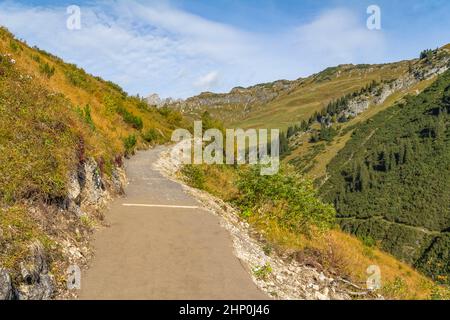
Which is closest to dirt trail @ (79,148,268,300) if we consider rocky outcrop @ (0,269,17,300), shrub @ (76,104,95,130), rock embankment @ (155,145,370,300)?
rock embankment @ (155,145,370,300)

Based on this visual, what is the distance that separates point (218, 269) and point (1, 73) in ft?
32.8

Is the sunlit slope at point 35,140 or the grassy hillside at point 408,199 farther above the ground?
the sunlit slope at point 35,140

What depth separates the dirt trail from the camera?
7508mm

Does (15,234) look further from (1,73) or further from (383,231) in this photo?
(383,231)

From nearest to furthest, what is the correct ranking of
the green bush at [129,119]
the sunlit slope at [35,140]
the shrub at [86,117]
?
the sunlit slope at [35,140] → the shrub at [86,117] → the green bush at [129,119]

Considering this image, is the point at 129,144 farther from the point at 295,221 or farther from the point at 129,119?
the point at 295,221

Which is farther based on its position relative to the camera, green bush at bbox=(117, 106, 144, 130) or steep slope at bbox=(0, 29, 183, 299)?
green bush at bbox=(117, 106, 144, 130)

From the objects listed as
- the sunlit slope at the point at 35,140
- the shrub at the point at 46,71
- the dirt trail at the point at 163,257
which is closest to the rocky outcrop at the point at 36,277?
the dirt trail at the point at 163,257

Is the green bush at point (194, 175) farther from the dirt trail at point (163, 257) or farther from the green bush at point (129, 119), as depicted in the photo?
the green bush at point (129, 119)

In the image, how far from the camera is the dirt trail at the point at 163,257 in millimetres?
7508

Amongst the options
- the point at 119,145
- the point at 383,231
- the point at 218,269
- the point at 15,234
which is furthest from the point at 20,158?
the point at 383,231

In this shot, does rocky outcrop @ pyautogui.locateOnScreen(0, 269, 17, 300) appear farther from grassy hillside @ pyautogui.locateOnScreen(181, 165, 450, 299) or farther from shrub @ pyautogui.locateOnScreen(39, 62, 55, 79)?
shrub @ pyautogui.locateOnScreen(39, 62, 55, 79)

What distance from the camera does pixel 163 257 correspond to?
9.04m

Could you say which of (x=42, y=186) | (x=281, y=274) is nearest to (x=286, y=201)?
(x=281, y=274)
